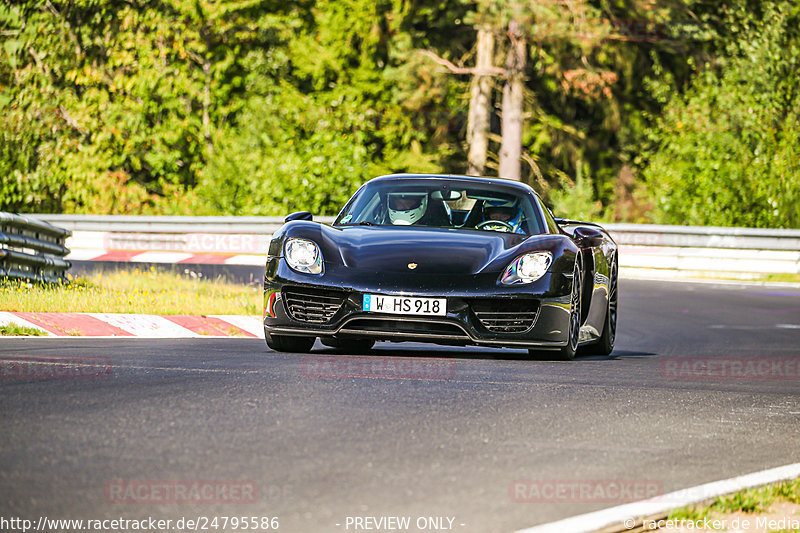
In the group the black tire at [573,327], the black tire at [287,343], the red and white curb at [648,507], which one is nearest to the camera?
the red and white curb at [648,507]

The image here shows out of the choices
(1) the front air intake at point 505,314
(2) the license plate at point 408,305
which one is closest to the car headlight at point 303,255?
(2) the license plate at point 408,305

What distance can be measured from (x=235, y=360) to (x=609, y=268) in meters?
3.64

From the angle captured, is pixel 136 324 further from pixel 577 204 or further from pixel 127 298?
pixel 577 204

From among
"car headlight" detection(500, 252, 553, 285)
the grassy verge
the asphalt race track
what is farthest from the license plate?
the grassy verge

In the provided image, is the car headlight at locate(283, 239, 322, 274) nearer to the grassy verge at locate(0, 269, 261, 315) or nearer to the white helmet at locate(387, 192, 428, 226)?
the white helmet at locate(387, 192, 428, 226)

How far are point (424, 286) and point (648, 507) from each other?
157 inches

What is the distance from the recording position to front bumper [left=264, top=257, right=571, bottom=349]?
891 centimetres

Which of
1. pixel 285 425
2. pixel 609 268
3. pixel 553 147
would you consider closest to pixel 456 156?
pixel 553 147

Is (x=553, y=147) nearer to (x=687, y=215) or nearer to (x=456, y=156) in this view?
(x=456, y=156)

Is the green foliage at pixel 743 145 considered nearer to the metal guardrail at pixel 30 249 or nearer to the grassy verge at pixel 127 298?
the grassy verge at pixel 127 298

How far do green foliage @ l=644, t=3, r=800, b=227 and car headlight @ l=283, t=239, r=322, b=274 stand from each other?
1815cm

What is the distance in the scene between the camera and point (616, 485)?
214 inches

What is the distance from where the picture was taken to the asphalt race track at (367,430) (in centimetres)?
491

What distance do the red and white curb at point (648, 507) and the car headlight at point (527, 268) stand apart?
3340 mm
